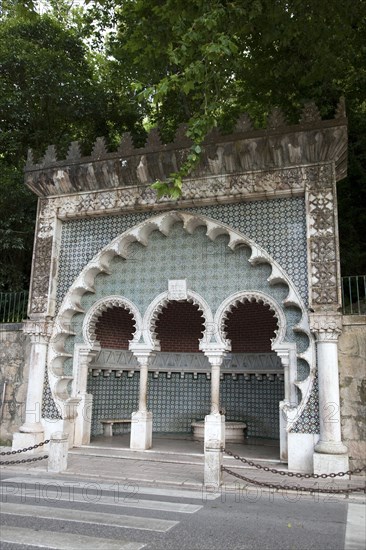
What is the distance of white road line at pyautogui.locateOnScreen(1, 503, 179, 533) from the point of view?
458 centimetres

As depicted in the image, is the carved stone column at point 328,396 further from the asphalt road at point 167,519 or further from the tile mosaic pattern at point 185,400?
the tile mosaic pattern at point 185,400

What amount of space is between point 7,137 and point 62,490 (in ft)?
36.5

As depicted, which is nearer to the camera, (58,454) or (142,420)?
(58,454)

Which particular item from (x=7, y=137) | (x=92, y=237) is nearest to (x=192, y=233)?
(x=92, y=237)

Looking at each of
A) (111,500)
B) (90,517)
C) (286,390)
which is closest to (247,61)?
(286,390)

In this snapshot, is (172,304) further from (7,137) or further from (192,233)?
(7,137)

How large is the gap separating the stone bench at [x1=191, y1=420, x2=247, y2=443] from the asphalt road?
429 centimetres

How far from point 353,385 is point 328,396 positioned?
486 mm

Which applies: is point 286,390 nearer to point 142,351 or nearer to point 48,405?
point 142,351

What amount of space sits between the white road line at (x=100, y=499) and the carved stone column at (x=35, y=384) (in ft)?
9.25

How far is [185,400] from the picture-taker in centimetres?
1194

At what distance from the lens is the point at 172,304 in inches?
450

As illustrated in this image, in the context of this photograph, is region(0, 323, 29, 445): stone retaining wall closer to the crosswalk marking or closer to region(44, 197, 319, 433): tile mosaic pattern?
region(44, 197, 319, 433): tile mosaic pattern

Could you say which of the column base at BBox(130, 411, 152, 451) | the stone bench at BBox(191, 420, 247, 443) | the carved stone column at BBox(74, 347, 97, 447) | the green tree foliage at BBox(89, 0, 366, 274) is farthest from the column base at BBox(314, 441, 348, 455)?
the carved stone column at BBox(74, 347, 97, 447)
